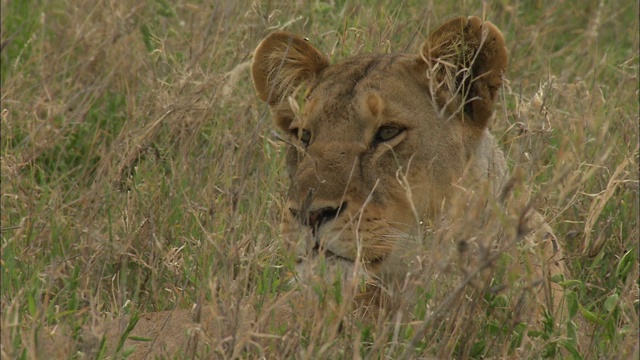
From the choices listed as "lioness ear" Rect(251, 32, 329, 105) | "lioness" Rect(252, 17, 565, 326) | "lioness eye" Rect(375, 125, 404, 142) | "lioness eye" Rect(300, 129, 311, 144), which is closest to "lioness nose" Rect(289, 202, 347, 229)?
"lioness" Rect(252, 17, 565, 326)

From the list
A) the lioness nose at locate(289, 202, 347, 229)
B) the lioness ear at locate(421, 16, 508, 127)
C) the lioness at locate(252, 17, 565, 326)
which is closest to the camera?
the lioness nose at locate(289, 202, 347, 229)

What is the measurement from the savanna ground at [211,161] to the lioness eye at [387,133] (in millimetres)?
403

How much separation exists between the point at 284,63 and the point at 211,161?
682 mm

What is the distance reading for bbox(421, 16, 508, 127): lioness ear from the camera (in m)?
4.43

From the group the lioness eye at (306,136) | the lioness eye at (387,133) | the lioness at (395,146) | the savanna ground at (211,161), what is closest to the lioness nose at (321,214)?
the lioness at (395,146)

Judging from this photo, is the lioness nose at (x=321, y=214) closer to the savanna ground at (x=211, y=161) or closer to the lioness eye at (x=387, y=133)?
the savanna ground at (x=211, y=161)

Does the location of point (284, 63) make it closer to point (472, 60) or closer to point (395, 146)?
point (395, 146)

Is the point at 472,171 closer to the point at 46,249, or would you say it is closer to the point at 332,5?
the point at 46,249

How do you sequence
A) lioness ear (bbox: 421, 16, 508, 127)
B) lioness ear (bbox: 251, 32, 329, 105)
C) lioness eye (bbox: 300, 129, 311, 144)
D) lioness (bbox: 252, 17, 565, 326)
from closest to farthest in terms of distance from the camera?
1. lioness (bbox: 252, 17, 565, 326)
2. lioness ear (bbox: 421, 16, 508, 127)
3. lioness eye (bbox: 300, 129, 311, 144)
4. lioness ear (bbox: 251, 32, 329, 105)

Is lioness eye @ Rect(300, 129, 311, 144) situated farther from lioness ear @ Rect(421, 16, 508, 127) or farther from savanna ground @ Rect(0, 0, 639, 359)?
lioness ear @ Rect(421, 16, 508, 127)

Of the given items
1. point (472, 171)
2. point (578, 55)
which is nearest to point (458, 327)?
point (472, 171)

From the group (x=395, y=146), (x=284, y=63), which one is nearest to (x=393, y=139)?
(x=395, y=146)

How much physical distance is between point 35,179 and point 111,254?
50.8 inches

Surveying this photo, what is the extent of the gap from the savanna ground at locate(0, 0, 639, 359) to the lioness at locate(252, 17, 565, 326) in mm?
132
